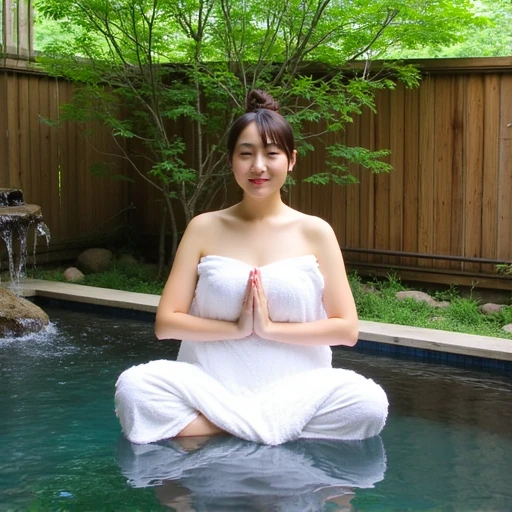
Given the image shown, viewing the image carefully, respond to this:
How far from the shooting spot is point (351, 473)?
3176 mm

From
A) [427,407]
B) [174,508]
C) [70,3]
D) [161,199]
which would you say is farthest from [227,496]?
[161,199]

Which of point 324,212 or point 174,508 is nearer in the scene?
point 174,508

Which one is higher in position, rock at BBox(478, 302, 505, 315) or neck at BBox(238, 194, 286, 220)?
neck at BBox(238, 194, 286, 220)

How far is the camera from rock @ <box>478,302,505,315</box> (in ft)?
23.3

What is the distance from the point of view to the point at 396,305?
7188mm

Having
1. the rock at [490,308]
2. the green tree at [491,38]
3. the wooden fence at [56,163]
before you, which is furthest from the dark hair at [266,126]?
the green tree at [491,38]

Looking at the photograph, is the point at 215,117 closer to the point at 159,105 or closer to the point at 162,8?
the point at 159,105

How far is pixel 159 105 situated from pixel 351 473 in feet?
19.1

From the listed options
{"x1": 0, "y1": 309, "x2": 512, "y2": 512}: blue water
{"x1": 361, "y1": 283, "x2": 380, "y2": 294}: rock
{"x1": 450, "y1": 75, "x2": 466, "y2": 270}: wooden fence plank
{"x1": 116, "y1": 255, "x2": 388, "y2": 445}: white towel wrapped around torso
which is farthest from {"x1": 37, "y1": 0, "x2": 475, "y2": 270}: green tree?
{"x1": 116, "y1": 255, "x2": 388, "y2": 445}: white towel wrapped around torso

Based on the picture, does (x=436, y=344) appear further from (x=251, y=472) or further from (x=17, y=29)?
(x=17, y=29)

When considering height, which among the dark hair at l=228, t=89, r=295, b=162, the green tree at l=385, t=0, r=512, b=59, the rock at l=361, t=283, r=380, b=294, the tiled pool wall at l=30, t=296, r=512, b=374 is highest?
the green tree at l=385, t=0, r=512, b=59

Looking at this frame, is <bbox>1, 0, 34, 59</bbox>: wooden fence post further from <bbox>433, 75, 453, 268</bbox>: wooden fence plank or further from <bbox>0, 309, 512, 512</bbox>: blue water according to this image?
<bbox>0, 309, 512, 512</bbox>: blue water

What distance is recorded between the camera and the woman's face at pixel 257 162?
319 centimetres

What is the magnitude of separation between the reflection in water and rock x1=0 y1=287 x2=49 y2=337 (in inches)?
117
